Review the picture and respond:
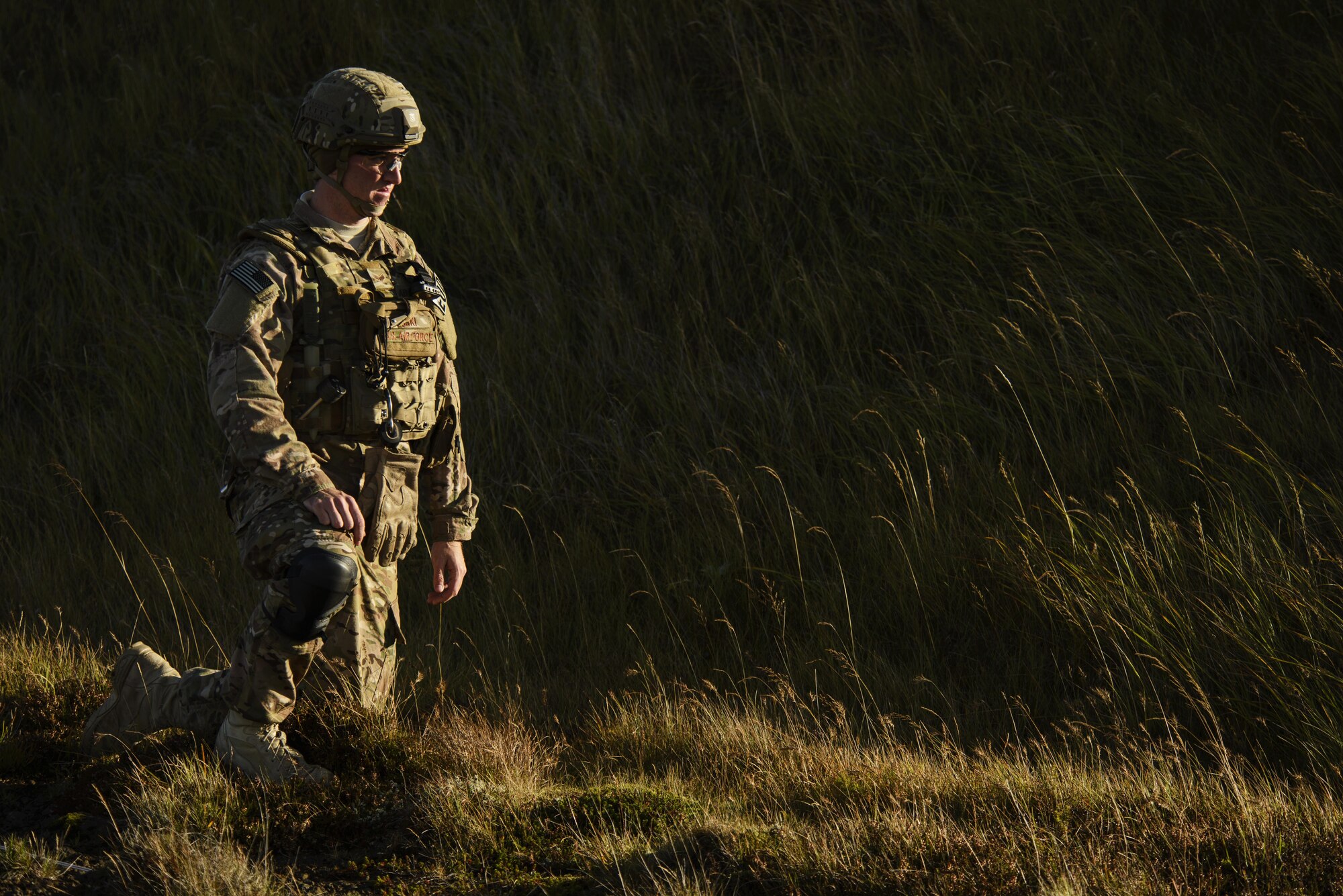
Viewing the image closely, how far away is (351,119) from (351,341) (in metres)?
0.65

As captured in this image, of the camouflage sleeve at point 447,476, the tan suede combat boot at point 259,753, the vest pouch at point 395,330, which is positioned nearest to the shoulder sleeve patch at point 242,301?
the vest pouch at point 395,330

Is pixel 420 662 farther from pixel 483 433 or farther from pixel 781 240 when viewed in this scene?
pixel 781 240

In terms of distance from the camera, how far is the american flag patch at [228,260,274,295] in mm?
3559

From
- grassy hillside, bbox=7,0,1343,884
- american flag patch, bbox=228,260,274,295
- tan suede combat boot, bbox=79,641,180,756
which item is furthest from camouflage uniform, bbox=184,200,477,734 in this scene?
grassy hillside, bbox=7,0,1343,884

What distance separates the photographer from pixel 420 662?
16.1 feet

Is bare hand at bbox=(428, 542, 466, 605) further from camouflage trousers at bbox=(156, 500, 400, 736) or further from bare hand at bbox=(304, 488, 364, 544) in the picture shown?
bare hand at bbox=(304, 488, 364, 544)

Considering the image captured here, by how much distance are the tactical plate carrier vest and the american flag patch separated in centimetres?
12

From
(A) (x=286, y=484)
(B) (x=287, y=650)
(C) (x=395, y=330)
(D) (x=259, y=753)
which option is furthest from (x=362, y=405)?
(D) (x=259, y=753)

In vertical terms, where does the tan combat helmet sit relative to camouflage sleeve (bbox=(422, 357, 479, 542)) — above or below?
above

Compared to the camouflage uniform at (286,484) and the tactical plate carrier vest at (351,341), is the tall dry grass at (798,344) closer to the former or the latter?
the camouflage uniform at (286,484)

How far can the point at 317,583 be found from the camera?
3.35 metres

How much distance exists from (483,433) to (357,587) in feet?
8.12

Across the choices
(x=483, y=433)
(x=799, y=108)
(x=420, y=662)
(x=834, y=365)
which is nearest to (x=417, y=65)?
(x=799, y=108)

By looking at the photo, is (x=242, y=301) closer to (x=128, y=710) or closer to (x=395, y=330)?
(x=395, y=330)
